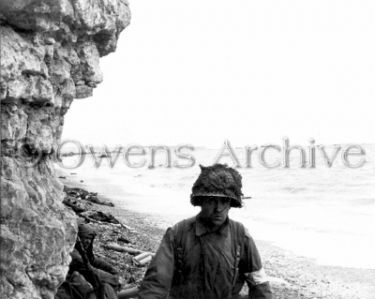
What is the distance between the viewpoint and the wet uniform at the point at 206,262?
4.62 metres

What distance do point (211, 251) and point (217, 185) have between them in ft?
1.69

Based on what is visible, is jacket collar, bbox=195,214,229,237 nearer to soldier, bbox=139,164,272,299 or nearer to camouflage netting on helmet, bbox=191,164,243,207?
soldier, bbox=139,164,272,299

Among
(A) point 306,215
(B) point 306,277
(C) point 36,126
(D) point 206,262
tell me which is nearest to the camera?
(D) point 206,262

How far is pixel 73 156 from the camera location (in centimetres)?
8225

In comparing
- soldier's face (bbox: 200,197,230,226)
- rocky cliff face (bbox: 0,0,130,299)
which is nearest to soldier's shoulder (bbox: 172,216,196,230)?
soldier's face (bbox: 200,197,230,226)

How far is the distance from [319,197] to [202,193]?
110ft

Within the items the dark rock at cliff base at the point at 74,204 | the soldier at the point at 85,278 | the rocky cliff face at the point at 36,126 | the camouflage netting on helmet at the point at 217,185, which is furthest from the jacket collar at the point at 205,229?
the dark rock at cliff base at the point at 74,204

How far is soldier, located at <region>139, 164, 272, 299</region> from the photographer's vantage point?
463 cm

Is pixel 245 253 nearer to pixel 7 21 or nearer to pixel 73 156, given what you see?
pixel 7 21

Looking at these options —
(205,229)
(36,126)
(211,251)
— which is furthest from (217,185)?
(36,126)

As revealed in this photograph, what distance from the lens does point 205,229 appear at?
4.68 meters

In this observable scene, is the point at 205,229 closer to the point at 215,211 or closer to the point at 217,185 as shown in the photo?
the point at 215,211

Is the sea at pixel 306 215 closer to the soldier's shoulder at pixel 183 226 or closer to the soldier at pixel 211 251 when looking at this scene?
the soldier at pixel 211 251

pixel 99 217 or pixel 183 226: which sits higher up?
pixel 183 226
